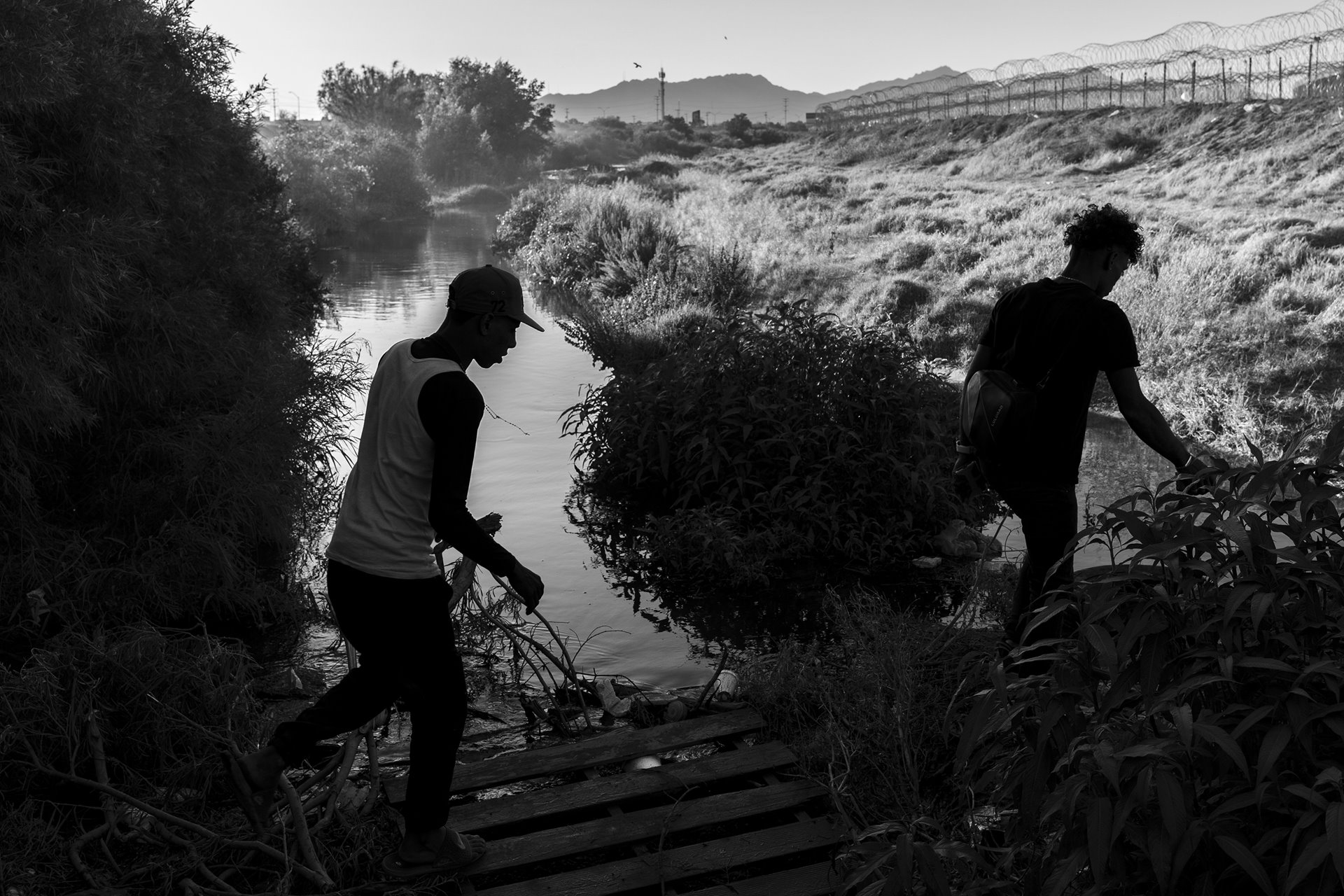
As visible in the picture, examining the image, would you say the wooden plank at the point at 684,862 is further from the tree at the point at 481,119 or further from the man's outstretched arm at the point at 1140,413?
the tree at the point at 481,119

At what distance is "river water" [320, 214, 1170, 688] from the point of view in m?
6.52

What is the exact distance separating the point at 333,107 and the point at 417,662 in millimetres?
87976

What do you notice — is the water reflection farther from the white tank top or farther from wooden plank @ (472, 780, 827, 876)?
the white tank top

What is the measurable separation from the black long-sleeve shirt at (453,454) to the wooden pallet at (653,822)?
3.57 ft

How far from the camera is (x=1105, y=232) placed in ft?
15.2

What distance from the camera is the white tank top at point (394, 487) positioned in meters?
3.54

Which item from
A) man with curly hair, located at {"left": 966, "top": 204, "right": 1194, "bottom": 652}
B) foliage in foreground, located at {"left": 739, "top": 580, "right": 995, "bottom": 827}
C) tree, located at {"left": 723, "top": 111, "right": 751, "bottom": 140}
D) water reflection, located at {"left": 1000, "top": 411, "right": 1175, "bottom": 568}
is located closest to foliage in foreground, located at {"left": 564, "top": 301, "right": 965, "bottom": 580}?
water reflection, located at {"left": 1000, "top": 411, "right": 1175, "bottom": 568}

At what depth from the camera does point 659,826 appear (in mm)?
4078

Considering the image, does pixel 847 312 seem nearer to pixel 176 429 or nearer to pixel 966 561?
pixel 966 561

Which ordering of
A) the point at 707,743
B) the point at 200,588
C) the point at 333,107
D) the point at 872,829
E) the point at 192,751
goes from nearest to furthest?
the point at 872,829
the point at 192,751
the point at 707,743
the point at 200,588
the point at 333,107

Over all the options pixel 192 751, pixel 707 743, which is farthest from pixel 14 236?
pixel 707 743

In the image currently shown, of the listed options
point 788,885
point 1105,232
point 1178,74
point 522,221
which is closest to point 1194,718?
point 788,885

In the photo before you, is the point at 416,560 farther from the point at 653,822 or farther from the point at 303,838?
the point at 653,822

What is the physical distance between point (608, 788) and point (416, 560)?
1298 millimetres
